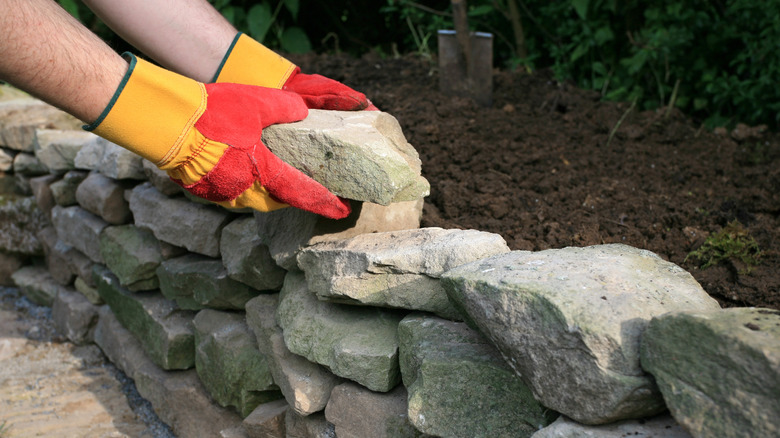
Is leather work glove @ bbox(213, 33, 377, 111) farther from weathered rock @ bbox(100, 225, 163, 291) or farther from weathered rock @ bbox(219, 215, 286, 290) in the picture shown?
weathered rock @ bbox(100, 225, 163, 291)

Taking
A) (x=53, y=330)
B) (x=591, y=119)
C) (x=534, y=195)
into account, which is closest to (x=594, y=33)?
(x=591, y=119)

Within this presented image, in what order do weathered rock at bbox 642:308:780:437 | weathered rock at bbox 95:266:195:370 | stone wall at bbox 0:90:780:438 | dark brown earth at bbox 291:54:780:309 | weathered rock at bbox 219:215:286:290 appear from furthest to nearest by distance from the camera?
weathered rock at bbox 95:266:195:370 → weathered rock at bbox 219:215:286:290 → dark brown earth at bbox 291:54:780:309 → stone wall at bbox 0:90:780:438 → weathered rock at bbox 642:308:780:437

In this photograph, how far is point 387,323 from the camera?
1.89 metres

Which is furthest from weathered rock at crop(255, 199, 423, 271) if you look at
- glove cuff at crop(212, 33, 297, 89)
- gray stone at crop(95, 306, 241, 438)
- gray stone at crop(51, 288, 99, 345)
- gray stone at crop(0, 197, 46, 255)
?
gray stone at crop(0, 197, 46, 255)

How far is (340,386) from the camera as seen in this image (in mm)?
1904

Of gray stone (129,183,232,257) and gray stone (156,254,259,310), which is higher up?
gray stone (129,183,232,257)

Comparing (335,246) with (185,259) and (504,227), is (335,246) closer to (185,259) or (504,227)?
(504,227)

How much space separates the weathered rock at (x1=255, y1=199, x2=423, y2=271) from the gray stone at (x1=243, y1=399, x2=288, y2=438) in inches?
20.1

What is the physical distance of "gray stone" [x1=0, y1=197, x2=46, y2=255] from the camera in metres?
3.97

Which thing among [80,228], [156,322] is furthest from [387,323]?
[80,228]

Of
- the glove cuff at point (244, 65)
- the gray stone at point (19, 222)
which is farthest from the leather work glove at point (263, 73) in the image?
the gray stone at point (19, 222)

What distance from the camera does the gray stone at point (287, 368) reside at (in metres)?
1.98

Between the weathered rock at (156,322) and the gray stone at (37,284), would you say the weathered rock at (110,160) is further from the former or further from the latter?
the gray stone at (37,284)

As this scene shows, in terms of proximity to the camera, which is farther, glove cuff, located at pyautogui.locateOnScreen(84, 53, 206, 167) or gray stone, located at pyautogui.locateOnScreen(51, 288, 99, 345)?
gray stone, located at pyautogui.locateOnScreen(51, 288, 99, 345)
